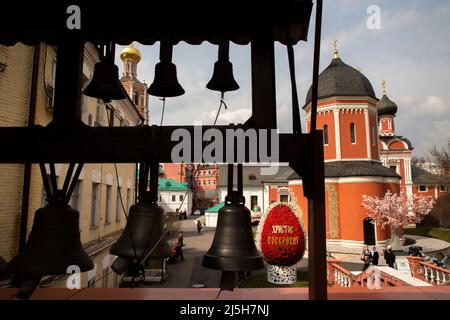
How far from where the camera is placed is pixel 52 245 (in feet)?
6.63

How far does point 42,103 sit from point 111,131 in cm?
647

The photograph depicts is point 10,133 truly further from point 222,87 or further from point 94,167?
point 94,167

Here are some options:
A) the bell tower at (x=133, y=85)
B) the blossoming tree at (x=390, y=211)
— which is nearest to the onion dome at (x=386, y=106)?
the blossoming tree at (x=390, y=211)

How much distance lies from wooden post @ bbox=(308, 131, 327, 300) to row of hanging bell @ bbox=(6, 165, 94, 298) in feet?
4.63

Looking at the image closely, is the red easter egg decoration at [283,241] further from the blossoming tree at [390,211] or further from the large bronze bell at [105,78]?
the blossoming tree at [390,211]

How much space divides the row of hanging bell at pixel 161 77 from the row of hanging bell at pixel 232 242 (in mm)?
1051

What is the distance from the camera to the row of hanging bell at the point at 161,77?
2.52m

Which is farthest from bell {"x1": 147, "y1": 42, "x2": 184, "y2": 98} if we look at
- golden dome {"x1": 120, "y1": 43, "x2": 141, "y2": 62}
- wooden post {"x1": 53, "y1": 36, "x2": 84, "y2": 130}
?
golden dome {"x1": 120, "y1": 43, "x2": 141, "y2": 62}

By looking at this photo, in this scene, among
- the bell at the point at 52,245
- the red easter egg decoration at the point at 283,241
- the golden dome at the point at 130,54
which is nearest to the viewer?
the bell at the point at 52,245

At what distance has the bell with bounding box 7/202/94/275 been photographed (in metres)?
1.93

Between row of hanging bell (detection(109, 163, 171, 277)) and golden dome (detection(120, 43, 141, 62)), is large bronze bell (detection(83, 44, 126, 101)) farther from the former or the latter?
golden dome (detection(120, 43, 141, 62))

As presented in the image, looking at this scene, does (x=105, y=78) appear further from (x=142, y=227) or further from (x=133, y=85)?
(x=133, y=85)

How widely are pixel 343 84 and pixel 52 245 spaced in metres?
28.0
